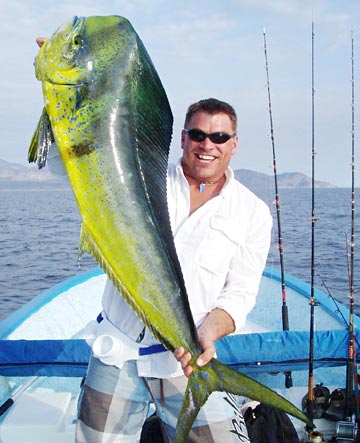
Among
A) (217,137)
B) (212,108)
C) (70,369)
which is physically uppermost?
(212,108)

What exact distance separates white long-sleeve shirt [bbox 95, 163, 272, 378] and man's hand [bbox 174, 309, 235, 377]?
6 centimetres

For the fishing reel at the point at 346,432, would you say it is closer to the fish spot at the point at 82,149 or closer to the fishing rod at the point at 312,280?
the fishing rod at the point at 312,280

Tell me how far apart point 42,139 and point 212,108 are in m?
1.11

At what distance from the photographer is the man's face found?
280 centimetres

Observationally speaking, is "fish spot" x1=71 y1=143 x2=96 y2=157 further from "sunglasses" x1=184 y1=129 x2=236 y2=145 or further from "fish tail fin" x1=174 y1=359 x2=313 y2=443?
"fish tail fin" x1=174 y1=359 x2=313 y2=443

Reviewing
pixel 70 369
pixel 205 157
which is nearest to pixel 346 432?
pixel 70 369

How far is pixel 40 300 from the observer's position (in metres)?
6.65

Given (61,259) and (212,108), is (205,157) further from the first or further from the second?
(61,259)

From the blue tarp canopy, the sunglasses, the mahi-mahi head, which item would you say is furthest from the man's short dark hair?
the blue tarp canopy

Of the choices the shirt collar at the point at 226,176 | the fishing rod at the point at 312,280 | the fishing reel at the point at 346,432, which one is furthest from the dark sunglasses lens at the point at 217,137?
the fishing reel at the point at 346,432

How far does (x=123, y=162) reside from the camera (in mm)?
2131

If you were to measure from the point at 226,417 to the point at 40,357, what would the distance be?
180 centimetres

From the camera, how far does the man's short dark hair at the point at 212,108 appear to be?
2818mm

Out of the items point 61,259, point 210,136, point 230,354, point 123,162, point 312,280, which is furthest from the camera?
point 61,259
